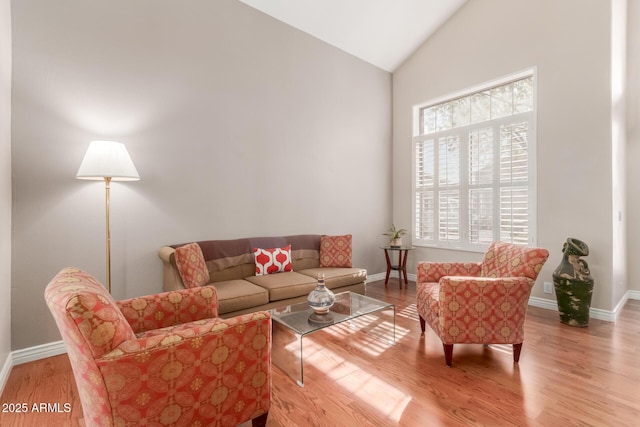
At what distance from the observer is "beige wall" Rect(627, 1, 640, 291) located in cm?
382

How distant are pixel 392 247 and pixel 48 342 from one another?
12.9ft

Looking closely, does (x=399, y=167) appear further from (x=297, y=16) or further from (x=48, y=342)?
(x=48, y=342)

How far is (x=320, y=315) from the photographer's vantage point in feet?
8.05

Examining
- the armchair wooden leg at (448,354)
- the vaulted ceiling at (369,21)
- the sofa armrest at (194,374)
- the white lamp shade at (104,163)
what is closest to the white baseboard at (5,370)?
the white lamp shade at (104,163)

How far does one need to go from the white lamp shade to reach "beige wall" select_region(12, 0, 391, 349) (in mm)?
406

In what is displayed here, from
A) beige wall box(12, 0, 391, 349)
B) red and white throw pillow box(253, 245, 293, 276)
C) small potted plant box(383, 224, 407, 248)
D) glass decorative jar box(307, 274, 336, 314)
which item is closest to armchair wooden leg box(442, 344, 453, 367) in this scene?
glass decorative jar box(307, 274, 336, 314)

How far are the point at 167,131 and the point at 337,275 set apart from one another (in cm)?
232

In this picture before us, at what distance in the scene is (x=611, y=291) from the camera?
3.20 m

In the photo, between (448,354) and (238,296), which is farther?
(238,296)

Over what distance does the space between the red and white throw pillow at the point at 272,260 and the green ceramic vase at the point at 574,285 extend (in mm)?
2818

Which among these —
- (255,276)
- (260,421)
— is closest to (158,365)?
(260,421)

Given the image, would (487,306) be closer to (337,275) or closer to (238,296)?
(337,275)

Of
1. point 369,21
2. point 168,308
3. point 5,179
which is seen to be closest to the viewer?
point 168,308

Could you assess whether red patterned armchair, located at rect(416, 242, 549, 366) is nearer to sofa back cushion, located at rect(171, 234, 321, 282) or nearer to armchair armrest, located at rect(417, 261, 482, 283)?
armchair armrest, located at rect(417, 261, 482, 283)
